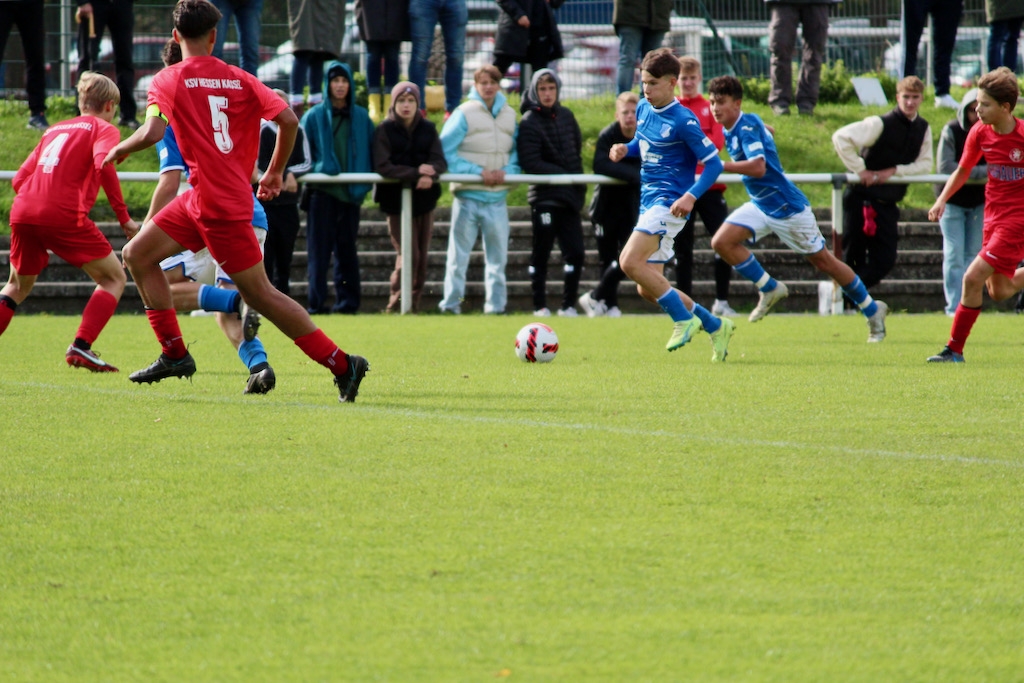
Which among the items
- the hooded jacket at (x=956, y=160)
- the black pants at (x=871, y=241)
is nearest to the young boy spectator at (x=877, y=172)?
the black pants at (x=871, y=241)

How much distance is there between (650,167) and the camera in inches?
390

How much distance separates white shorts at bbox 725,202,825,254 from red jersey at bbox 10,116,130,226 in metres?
4.79

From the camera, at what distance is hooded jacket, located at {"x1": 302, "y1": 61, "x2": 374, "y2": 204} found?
14.5 metres

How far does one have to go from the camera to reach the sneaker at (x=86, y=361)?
886 cm

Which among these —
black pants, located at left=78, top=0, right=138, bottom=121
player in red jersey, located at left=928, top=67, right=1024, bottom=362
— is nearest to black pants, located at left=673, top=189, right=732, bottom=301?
player in red jersey, located at left=928, top=67, right=1024, bottom=362

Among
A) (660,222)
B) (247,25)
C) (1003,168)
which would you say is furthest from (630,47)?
(1003,168)

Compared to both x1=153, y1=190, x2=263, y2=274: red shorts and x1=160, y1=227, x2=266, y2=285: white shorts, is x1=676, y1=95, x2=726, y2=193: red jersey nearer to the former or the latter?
x1=160, y1=227, x2=266, y2=285: white shorts

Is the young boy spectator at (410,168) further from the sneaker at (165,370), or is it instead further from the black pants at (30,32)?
the sneaker at (165,370)

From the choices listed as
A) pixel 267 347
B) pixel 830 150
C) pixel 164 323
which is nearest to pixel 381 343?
pixel 267 347

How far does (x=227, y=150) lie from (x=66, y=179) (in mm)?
2546

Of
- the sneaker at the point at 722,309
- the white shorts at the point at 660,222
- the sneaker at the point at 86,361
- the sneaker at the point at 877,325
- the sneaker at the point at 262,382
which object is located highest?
the white shorts at the point at 660,222

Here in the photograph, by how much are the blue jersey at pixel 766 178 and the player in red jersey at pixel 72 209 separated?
4.66 metres

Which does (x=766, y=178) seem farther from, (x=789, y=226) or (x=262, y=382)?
(x=262, y=382)

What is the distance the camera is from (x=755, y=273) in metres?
11.1
